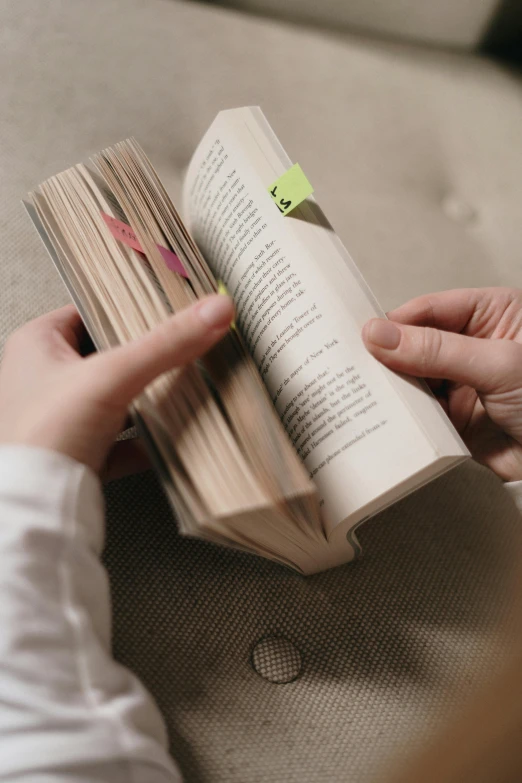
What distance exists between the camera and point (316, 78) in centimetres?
85

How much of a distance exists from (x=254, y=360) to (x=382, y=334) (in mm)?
115

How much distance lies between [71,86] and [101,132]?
0.08m

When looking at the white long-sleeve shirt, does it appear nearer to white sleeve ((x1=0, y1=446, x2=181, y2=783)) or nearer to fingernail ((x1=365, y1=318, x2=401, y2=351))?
white sleeve ((x1=0, y1=446, x2=181, y2=783))

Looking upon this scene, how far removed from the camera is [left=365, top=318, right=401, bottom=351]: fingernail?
428 mm


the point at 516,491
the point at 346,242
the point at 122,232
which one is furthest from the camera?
the point at 346,242

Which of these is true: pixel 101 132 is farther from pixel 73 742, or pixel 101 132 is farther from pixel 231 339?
pixel 73 742

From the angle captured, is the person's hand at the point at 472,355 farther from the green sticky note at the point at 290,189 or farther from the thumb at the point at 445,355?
the green sticky note at the point at 290,189

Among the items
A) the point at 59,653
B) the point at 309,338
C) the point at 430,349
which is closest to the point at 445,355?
the point at 430,349

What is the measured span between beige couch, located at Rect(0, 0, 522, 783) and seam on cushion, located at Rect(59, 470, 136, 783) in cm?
9

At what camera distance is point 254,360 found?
0.49m

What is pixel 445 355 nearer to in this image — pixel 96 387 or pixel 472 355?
pixel 472 355

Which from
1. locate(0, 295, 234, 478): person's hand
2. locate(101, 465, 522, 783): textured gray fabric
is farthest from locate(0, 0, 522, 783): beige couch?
locate(0, 295, 234, 478): person's hand

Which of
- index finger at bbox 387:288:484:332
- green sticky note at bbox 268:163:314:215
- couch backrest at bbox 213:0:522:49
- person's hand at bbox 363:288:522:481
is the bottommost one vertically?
person's hand at bbox 363:288:522:481

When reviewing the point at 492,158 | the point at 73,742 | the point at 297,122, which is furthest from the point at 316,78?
the point at 73,742
